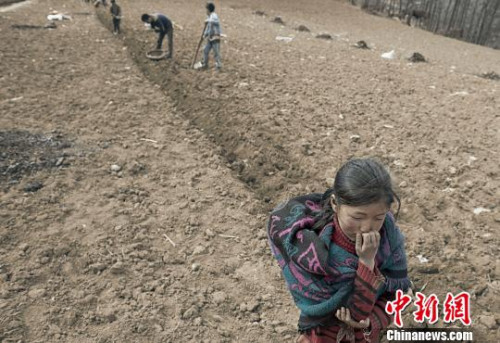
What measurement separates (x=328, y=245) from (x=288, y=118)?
3985mm

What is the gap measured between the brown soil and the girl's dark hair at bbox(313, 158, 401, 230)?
1.62 m

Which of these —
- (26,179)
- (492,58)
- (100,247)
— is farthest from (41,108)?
(492,58)

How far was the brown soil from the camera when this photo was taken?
9.56 ft

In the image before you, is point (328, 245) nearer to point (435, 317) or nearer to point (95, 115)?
point (435, 317)

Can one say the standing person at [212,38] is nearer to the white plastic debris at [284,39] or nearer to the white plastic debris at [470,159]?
the white plastic debris at [284,39]

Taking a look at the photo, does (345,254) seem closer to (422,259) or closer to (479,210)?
(422,259)

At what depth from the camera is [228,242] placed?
3.54m

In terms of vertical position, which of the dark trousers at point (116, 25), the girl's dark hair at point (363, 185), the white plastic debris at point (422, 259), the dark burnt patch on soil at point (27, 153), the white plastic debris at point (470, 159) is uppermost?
the girl's dark hair at point (363, 185)

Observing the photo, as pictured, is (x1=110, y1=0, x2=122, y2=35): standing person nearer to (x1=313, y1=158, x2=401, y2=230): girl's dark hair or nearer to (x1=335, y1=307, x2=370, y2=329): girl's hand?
(x1=313, y1=158, x2=401, y2=230): girl's dark hair

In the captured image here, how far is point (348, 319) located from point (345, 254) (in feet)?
0.78

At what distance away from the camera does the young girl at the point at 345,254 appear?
150 cm

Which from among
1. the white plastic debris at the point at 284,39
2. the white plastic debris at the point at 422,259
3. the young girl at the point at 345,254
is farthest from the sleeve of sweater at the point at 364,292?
the white plastic debris at the point at 284,39

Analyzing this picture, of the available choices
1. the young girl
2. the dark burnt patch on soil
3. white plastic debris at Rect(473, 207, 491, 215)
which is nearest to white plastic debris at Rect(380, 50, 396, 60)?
white plastic debris at Rect(473, 207, 491, 215)

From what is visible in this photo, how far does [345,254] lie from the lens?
1582mm
